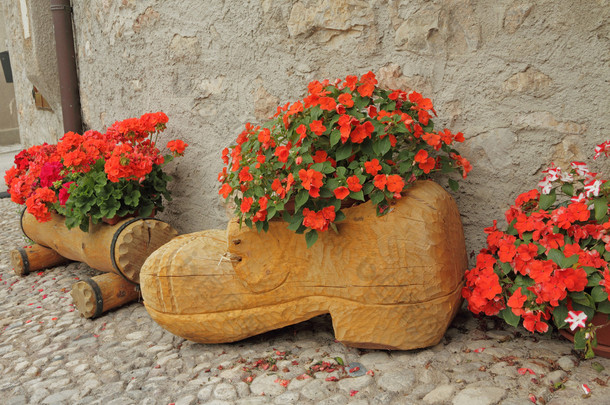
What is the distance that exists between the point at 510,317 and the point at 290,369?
0.83 m

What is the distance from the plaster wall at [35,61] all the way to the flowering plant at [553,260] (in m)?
4.07

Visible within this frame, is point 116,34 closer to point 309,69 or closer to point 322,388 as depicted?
point 309,69

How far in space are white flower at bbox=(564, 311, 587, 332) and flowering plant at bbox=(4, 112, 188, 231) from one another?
7.20ft

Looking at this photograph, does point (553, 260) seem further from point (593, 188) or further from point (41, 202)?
point (41, 202)

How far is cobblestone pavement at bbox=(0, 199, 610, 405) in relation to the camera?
1.76 m

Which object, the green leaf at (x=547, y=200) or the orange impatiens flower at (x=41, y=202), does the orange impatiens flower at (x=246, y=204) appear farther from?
the orange impatiens flower at (x=41, y=202)

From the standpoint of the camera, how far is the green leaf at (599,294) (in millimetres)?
1711

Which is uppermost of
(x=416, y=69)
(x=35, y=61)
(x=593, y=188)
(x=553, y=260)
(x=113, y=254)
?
(x=35, y=61)

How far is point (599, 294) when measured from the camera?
172cm

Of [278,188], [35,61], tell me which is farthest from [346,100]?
[35,61]

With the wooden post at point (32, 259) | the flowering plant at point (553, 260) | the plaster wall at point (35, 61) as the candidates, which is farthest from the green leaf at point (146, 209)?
the plaster wall at point (35, 61)

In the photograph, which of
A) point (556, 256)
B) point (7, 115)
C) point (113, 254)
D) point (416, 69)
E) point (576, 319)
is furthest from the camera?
point (7, 115)

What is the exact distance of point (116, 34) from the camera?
3.64 m

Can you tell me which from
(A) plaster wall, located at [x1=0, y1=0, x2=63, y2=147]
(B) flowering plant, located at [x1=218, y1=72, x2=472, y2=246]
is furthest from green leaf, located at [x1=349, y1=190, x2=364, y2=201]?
(A) plaster wall, located at [x1=0, y1=0, x2=63, y2=147]
